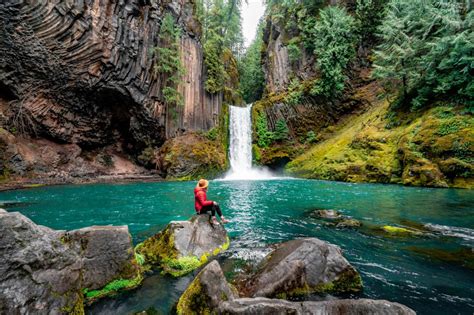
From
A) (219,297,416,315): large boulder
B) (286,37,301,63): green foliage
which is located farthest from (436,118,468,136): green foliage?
(286,37,301,63): green foliage

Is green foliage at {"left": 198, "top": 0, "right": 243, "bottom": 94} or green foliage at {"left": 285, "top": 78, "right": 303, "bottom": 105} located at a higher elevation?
green foliage at {"left": 198, "top": 0, "right": 243, "bottom": 94}

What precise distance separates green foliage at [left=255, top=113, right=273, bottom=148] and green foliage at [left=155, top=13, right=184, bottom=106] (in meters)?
11.6

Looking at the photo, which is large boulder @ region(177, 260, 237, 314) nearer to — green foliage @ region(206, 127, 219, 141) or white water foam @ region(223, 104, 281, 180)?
white water foam @ region(223, 104, 281, 180)

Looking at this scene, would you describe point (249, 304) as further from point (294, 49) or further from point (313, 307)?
point (294, 49)

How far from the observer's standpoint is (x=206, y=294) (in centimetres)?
392

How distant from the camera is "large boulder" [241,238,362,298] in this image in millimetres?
4699

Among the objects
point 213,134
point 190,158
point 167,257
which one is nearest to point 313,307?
point 167,257

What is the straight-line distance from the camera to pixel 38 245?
11.0 ft

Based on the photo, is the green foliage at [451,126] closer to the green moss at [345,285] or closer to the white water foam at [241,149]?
the white water foam at [241,149]

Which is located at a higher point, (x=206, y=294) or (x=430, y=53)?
(x=430, y=53)

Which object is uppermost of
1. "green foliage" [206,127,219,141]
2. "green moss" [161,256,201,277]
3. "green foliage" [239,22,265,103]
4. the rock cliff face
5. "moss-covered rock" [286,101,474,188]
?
"green foliage" [239,22,265,103]

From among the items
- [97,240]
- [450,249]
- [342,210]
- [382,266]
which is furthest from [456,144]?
[97,240]

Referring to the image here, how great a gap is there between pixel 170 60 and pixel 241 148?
14362 millimetres

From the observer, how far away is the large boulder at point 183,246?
19.4ft
